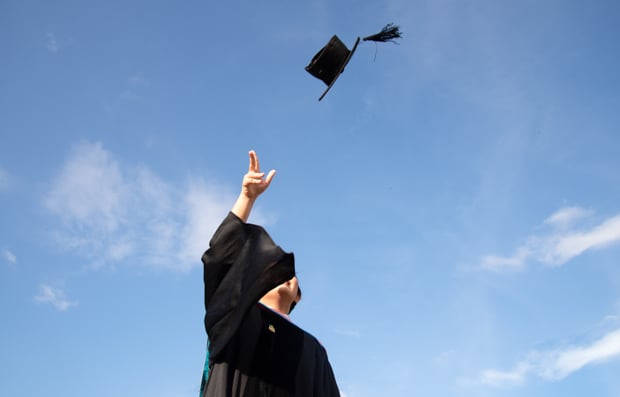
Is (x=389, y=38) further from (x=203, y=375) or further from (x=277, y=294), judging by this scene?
(x=203, y=375)

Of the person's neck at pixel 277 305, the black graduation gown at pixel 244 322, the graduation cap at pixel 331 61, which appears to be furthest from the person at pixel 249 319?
the graduation cap at pixel 331 61

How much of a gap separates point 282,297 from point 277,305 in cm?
8

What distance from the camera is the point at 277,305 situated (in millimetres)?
4328

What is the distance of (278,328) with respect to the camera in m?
3.90

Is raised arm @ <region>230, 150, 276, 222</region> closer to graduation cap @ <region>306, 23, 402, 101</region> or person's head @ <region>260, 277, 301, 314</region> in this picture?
person's head @ <region>260, 277, 301, 314</region>

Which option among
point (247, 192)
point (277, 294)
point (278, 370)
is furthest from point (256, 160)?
point (278, 370)

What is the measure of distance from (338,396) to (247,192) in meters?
1.72

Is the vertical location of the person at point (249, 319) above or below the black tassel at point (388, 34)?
below

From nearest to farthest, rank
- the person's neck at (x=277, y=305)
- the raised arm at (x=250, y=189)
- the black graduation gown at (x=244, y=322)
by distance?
the black graduation gown at (x=244, y=322) → the raised arm at (x=250, y=189) → the person's neck at (x=277, y=305)

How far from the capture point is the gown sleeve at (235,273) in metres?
3.34

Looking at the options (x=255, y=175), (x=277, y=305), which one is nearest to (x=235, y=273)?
(x=255, y=175)

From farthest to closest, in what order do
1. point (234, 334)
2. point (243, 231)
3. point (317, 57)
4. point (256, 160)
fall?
point (317, 57) → point (256, 160) → point (243, 231) → point (234, 334)

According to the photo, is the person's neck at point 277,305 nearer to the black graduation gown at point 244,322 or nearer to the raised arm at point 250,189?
the black graduation gown at point 244,322

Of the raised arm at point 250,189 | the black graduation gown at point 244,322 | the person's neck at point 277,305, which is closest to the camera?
the black graduation gown at point 244,322
